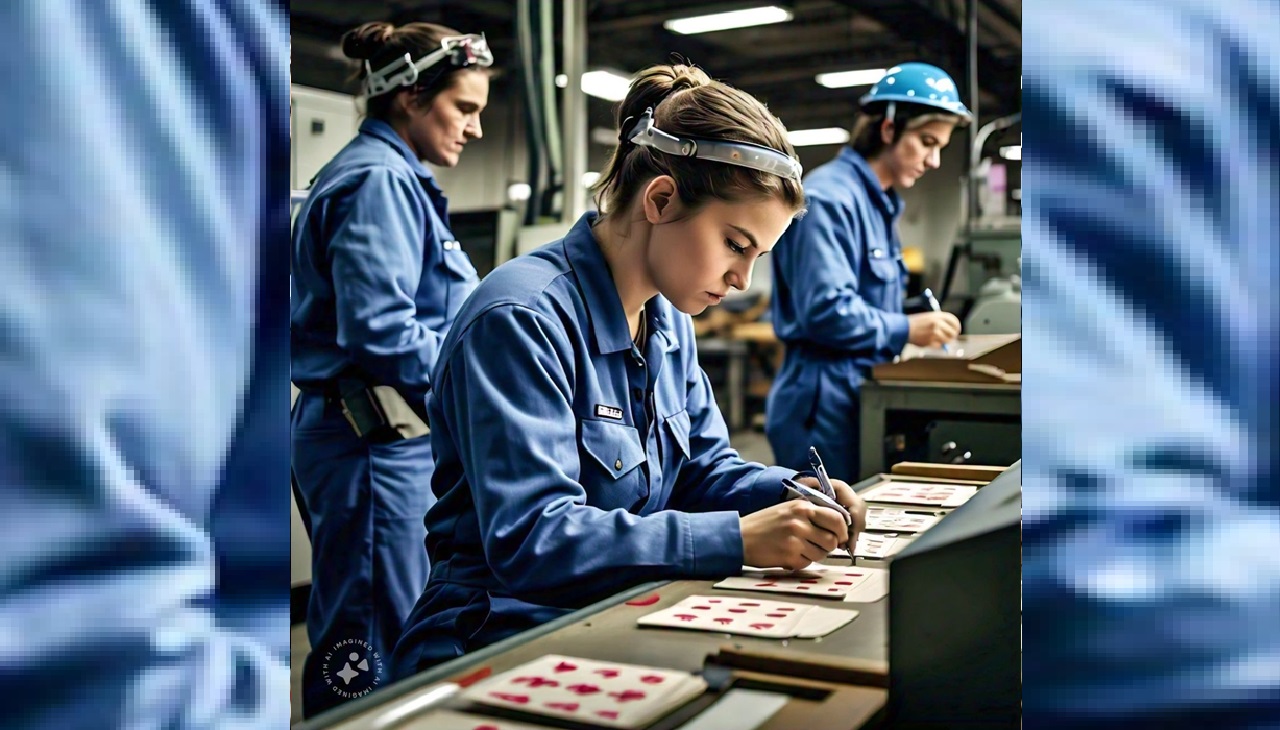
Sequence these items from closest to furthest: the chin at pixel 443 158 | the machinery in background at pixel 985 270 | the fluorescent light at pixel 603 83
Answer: the chin at pixel 443 158 < the machinery in background at pixel 985 270 < the fluorescent light at pixel 603 83

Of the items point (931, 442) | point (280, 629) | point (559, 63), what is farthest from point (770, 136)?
point (559, 63)

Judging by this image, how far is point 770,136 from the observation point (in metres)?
1.21

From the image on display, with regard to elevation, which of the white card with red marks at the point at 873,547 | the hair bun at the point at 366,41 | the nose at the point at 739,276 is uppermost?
the hair bun at the point at 366,41

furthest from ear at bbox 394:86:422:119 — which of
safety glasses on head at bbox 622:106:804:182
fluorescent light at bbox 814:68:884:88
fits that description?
fluorescent light at bbox 814:68:884:88

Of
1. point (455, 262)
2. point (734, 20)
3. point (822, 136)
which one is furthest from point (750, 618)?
point (822, 136)

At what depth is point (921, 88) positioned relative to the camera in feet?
8.30

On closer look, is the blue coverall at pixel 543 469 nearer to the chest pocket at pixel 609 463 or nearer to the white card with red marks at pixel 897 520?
the chest pocket at pixel 609 463

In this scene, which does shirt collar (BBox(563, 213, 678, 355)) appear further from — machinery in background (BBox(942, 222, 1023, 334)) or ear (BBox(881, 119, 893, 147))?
machinery in background (BBox(942, 222, 1023, 334))

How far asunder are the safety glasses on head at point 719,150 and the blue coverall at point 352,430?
2.78 ft

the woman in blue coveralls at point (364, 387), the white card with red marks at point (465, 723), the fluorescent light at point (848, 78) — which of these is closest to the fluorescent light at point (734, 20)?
the fluorescent light at point (848, 78)

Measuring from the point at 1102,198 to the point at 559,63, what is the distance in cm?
352

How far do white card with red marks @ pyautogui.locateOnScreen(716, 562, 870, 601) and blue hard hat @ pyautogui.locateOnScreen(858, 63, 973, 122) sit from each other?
1597 mm

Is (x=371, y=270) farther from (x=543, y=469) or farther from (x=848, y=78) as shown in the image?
(x=848, y=78)

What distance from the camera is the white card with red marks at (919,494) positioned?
1.64m
